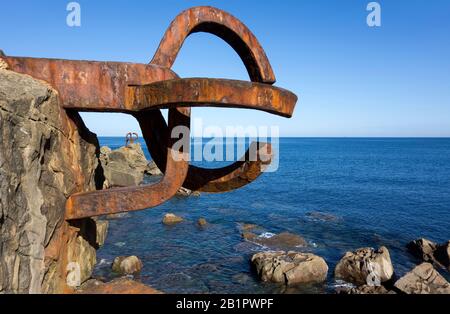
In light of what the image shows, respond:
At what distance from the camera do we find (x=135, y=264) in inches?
609

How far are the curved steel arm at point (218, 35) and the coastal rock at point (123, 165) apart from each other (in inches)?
598

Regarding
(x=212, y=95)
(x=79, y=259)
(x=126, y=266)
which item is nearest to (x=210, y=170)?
(x=212, y=95)

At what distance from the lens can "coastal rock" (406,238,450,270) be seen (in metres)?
17.4

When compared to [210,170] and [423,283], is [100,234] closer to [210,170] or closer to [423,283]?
[210,170]

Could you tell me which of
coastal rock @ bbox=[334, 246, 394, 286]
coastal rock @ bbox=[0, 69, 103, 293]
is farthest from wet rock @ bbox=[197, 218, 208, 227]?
coastal rock @ bbox=[0, 69, 103, 293]

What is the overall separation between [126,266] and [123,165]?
19.6m

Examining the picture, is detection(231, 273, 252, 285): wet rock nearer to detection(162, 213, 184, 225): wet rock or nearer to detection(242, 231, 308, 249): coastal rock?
detection(242, 231, 308, 249): coastal rock

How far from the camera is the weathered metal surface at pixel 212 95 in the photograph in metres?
3.49

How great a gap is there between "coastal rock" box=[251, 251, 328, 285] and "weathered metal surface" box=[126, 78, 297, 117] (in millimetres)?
12036

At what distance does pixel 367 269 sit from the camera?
14.6 meters

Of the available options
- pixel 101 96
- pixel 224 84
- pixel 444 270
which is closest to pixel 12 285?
pixel 101 96

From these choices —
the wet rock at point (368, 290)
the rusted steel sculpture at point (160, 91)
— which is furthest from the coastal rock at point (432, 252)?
the rusted steel sculpture at point (160, 91)

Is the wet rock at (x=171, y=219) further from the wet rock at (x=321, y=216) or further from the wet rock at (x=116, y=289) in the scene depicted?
the wet rock at (x=116, y=289)
